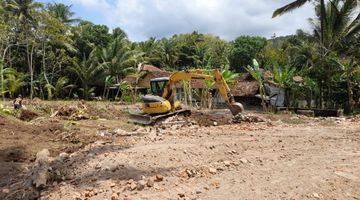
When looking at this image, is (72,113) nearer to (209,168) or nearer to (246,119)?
(246,119)

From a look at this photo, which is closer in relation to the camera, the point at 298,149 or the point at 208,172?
the point at 208,172

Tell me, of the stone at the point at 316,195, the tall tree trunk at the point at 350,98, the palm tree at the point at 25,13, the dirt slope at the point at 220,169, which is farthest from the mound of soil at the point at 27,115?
the palm tree at the point at 25,13

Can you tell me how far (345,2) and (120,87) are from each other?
18415 mm

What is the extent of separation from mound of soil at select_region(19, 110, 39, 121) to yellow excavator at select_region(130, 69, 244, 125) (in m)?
4.43

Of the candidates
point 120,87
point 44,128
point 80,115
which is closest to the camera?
point 44,128

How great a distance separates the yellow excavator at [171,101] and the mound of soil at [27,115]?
174 inches

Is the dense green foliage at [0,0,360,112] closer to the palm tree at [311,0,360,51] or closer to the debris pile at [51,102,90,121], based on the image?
the palm tree at [311,0,360,51]

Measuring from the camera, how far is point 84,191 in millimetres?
7383

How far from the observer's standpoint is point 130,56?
39906 mm

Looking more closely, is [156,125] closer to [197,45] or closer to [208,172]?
[208,172]

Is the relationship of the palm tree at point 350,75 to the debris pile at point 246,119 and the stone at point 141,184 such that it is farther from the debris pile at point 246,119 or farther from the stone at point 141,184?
the stone at point 141,184

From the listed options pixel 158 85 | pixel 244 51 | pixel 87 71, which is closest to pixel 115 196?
pixel 158 85

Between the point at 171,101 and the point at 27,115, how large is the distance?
617 cm

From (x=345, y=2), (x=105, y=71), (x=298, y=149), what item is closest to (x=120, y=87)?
(x=105, y=71)
